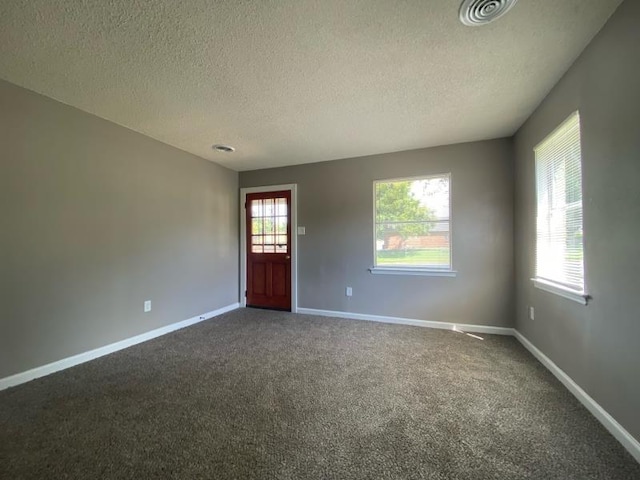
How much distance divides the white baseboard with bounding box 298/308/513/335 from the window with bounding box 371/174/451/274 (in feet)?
2.22

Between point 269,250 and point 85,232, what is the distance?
249cm

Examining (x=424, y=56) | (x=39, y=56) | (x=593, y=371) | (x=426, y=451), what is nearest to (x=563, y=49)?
(x=424, y=56)

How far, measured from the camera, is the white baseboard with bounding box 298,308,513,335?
3.45 metres

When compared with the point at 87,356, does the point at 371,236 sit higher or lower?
higher

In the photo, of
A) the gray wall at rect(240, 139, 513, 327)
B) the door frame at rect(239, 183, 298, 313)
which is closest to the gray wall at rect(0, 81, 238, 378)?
the door frame at rect(239, 183, 298, 313)

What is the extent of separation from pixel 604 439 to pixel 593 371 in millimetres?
410

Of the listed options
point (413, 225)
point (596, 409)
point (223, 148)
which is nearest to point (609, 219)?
point (596, 409)

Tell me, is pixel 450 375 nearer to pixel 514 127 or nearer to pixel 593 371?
pixel 593 371

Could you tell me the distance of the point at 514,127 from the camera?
3.13 m

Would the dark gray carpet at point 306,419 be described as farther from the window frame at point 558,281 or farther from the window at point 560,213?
the window at point 560,213

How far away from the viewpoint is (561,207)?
236cm

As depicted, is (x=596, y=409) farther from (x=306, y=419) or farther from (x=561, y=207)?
(x=306, y=419)

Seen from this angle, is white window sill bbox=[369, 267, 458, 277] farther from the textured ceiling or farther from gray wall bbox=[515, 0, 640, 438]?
the textured ceiling

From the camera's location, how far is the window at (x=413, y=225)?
3.70 metres
